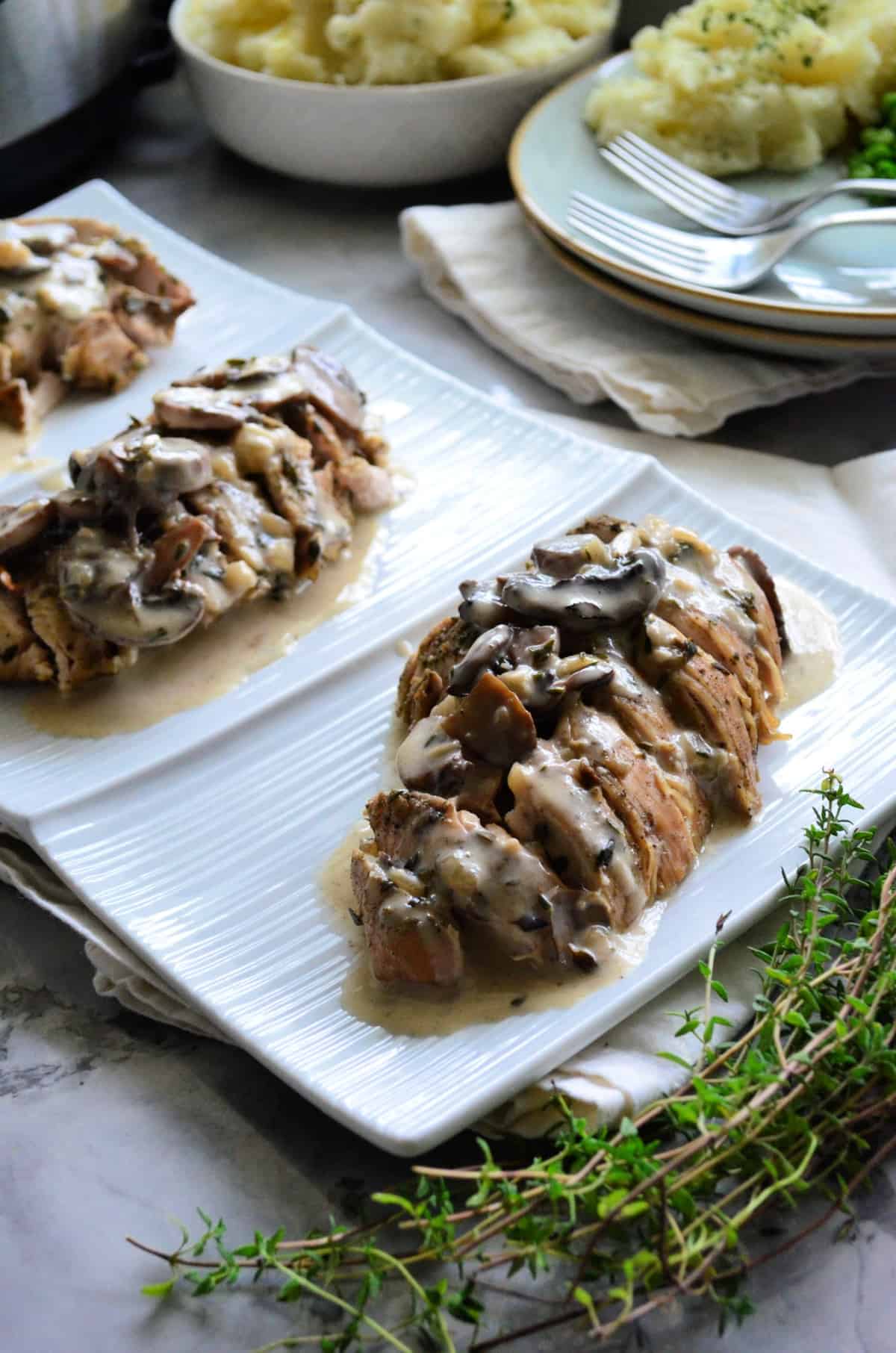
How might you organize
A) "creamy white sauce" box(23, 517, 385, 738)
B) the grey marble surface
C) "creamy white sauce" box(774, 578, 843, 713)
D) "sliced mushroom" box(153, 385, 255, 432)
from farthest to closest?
"sliced mushroom" box(153, 385, 255, 432) < "creamy white sauce" box(23, 517, 385, 738) < "creamy white sauce" box(774, 578, 843, 713) < the grey marble surface

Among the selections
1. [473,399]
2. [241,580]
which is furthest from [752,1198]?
[473,399]

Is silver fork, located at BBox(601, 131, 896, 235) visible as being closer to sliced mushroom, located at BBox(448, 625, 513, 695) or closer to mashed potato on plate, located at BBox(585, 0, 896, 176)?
mashed potato on plate, located at BBox(585, 0, 896, 176)

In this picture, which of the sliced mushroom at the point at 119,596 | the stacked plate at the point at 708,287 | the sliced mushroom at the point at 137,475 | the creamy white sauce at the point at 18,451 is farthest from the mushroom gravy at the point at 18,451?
the stacked plate at the point at 708,287

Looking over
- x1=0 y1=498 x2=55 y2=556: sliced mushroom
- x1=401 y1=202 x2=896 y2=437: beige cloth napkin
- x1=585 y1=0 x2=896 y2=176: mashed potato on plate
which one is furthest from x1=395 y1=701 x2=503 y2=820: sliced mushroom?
x1=585 y1=0 x2=896 y2=176: mashed potato on plate

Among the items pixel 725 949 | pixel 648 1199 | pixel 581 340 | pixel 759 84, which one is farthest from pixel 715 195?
pixel 648 1199

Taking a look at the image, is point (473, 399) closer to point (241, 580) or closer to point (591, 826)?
point (241, 580)

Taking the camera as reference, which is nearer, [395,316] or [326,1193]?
[326,1193]
